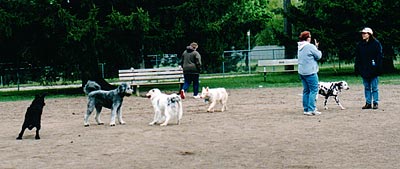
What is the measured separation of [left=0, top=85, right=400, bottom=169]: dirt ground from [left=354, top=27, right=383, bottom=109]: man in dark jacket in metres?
0.48

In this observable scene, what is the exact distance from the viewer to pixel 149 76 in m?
26.7

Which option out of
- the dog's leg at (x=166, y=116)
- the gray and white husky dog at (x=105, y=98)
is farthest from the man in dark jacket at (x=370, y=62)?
the gray and white husky dog at (x=105, y=98)

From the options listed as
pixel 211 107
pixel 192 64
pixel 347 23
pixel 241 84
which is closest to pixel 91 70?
pixel 192 64

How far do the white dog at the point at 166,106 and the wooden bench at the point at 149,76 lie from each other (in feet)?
36.1

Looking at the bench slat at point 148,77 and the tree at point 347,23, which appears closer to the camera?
the bench slat at point 148,77

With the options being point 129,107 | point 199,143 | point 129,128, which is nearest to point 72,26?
point 129,107

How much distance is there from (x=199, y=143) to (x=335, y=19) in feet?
82.2

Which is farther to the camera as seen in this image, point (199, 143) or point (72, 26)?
point (72, 26)

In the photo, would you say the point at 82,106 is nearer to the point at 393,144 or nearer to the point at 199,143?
the point at 199,143

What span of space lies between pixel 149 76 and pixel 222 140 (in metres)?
14.9

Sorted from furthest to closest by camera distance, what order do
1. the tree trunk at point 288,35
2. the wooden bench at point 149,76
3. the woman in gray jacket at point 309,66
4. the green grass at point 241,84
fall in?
the tree trunk at point 288,35 < the green grass at point 241,84 < the wooden bench at point 149,76 < the woman in gray jacket at point 309,66

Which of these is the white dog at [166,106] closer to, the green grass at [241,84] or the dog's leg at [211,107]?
the dog's leg at [211,107]

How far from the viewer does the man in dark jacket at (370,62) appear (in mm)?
17109

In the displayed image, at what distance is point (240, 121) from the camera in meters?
15.2
